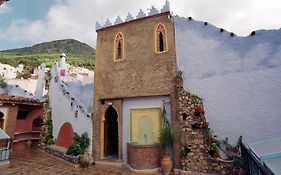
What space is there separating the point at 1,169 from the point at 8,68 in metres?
27.5

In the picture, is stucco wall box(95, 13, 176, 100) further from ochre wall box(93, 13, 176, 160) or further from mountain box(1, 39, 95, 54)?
mountain box(1, 39, 95, 54)

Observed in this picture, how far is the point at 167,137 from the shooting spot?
9.00 metres

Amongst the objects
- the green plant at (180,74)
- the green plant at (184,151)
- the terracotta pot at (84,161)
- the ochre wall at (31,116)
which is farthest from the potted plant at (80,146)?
the ochre wall at (31,116)

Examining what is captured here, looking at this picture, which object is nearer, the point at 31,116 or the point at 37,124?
the point at 31,116

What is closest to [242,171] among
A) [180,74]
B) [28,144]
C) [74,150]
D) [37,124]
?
[180,74]

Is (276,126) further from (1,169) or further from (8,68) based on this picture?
(8,68)

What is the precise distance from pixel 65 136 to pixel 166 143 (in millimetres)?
6671

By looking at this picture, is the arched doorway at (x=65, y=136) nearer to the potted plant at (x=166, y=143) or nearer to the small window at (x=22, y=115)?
the small window at (x=22, y=115)

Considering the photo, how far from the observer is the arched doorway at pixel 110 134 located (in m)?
11.4

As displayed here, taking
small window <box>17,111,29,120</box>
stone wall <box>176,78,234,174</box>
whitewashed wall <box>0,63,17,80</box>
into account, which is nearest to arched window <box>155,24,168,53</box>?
stone wall <box>176,78,234,174</box>

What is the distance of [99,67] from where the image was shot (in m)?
11.6

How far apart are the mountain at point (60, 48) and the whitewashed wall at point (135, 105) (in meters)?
42.7

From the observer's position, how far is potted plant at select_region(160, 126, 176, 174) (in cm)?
A: 863

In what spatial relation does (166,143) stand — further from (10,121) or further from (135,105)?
(10,121)
